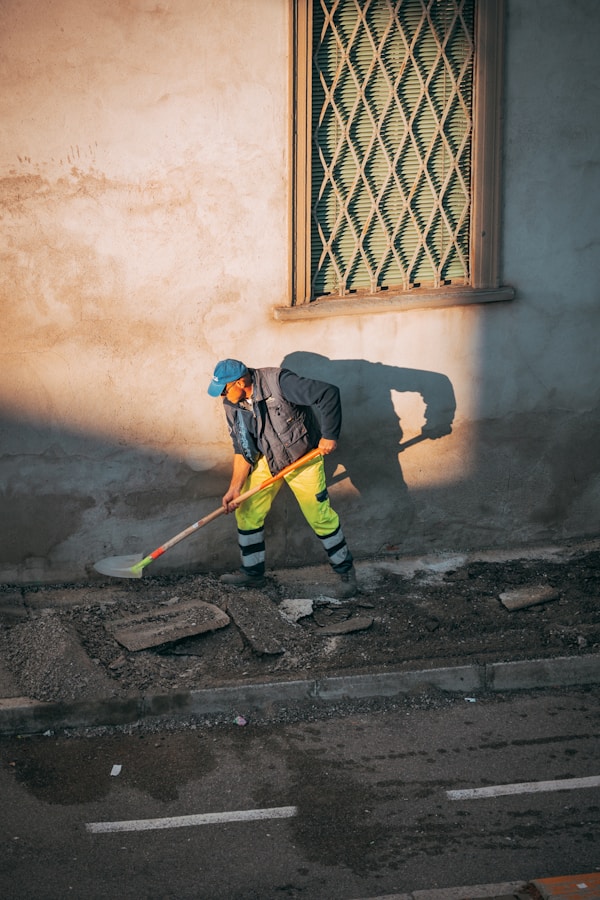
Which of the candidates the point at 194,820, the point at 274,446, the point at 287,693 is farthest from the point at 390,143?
the point at 194,820

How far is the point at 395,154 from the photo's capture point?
798 centimetres

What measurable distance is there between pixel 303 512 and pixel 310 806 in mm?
2866

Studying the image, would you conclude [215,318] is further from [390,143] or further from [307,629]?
[307,629]

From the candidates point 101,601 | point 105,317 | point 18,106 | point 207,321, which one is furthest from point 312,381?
point 18,106

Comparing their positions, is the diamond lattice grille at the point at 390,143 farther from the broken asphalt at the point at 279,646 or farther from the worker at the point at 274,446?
the broken asphalt at the point at 279,646

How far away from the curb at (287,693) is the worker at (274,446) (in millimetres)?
1326

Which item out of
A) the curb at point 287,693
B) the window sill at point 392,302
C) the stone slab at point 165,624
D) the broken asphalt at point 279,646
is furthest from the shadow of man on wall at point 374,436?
the curb at point 287,693

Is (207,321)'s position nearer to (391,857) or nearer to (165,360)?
(165,360)

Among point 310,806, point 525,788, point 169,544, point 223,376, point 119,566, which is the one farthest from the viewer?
point 119,566

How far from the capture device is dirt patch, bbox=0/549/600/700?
674 centimetres

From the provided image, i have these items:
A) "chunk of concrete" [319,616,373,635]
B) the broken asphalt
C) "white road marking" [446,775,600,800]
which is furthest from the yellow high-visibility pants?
"white road marking" [446,775,600,800]

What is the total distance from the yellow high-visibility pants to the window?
1.22 metres

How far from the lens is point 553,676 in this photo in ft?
22.5

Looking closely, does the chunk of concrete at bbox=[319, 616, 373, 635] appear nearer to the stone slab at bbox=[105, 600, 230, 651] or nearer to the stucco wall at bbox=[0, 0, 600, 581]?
the stone slab at bbox=[105, 600, 230, 651]
